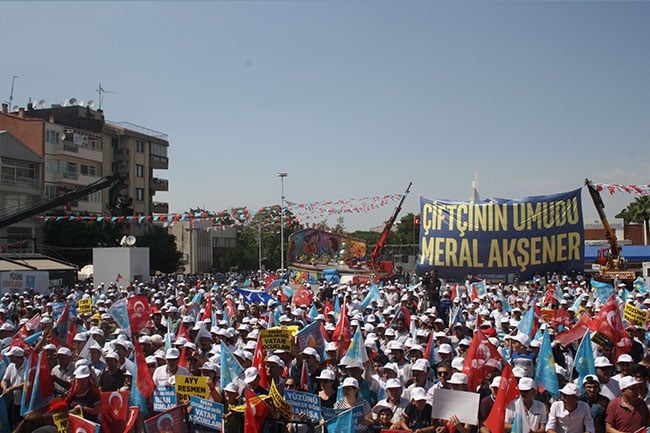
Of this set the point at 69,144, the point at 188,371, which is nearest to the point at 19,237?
the point at 69,144

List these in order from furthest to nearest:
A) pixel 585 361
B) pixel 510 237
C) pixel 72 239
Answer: pixel 72 239 → pixel 510 237 → pixel 585 361

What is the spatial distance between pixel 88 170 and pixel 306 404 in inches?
2021

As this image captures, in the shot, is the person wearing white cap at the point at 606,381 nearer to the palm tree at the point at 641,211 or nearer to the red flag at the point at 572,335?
the red flag at the point at 572,335

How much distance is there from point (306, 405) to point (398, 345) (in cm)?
199

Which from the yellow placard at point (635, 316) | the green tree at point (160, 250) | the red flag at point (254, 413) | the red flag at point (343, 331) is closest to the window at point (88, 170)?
the green tree at point (160, 250)

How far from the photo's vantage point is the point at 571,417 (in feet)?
19.7

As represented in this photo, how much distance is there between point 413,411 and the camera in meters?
6.38

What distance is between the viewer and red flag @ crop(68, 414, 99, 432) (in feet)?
20.8

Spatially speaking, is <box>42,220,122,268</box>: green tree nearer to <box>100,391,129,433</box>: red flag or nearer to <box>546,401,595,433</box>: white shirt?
<box>100,391,129,433</box>: red flag

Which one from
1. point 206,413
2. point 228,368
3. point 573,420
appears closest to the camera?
point 573,420

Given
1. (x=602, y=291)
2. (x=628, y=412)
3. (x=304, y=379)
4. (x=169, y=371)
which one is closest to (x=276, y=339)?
(x=304, y=379)

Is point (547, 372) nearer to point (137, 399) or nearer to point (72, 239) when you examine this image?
point (137, 399)

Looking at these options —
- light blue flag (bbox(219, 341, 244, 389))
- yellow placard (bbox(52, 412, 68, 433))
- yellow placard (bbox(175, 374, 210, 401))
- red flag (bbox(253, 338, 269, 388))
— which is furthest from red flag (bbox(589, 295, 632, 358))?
yellow placard (bbox(52, 412, 68, 433))

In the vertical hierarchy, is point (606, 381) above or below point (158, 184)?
below
